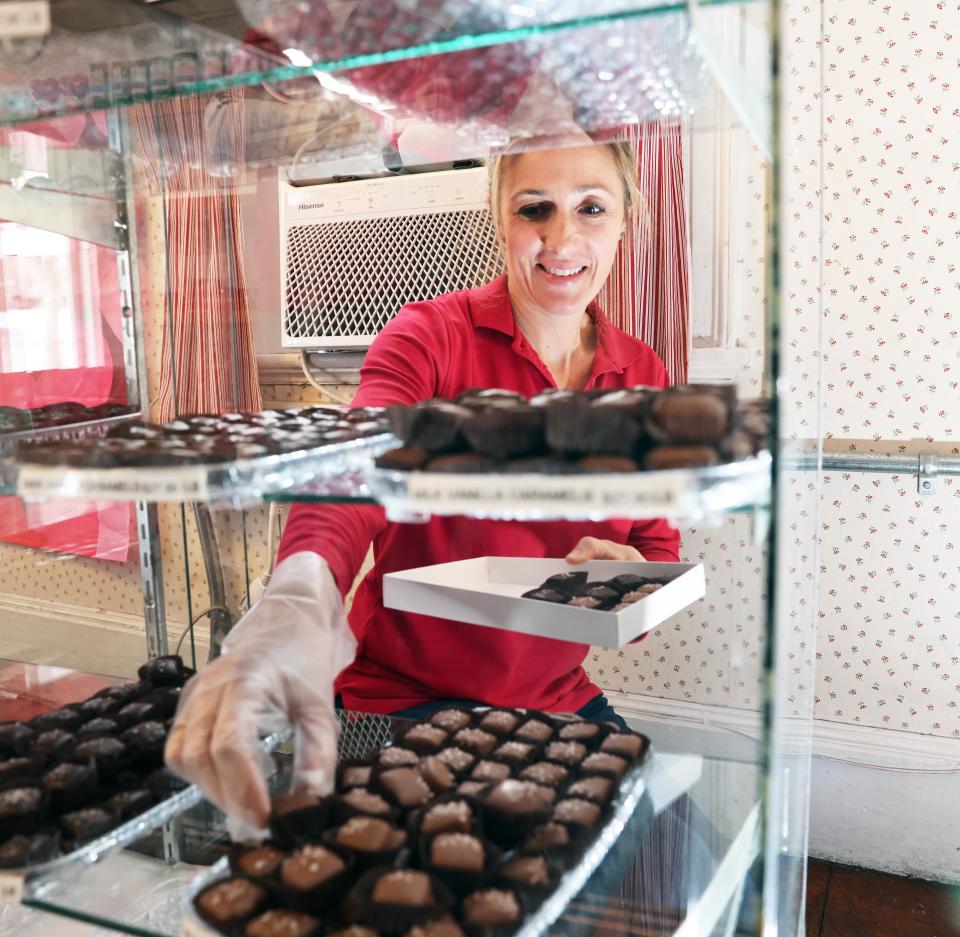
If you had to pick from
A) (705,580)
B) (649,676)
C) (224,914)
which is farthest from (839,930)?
(224,914)

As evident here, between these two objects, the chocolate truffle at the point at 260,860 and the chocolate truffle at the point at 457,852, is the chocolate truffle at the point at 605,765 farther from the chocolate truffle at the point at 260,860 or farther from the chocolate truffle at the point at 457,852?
the chocolate truffle at the point at 260,860

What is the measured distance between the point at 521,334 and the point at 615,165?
11.4 inches

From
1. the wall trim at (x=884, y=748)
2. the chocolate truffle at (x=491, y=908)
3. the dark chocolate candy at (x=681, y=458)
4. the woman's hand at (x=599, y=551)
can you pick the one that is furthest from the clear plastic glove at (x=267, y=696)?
the wall trim at (x=884, y=748)

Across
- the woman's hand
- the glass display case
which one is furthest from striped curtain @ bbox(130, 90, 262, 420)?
the woman's hand

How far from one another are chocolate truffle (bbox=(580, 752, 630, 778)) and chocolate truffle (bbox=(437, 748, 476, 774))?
13 cm

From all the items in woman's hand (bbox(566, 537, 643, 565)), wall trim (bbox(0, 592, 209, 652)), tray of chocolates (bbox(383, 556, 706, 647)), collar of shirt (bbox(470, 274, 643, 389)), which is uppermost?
collar of shirt (bbox(470, 274, 643, 389))

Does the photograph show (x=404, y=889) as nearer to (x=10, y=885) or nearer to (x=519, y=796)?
(x=519, y=796)

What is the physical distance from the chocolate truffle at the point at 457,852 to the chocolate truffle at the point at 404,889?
3 cm

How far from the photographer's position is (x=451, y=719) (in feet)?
3.78

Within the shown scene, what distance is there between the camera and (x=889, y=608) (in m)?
2.62

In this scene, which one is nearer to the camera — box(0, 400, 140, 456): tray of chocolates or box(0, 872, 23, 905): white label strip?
box(0, 872, 23, 905): white label strip

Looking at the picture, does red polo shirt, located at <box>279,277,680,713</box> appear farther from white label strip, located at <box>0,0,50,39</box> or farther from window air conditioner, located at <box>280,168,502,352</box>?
white label strip, located at <box>0,0,50,39</box>

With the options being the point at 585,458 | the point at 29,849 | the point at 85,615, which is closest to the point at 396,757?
the point at 29,849

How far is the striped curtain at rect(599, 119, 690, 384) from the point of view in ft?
4.10
